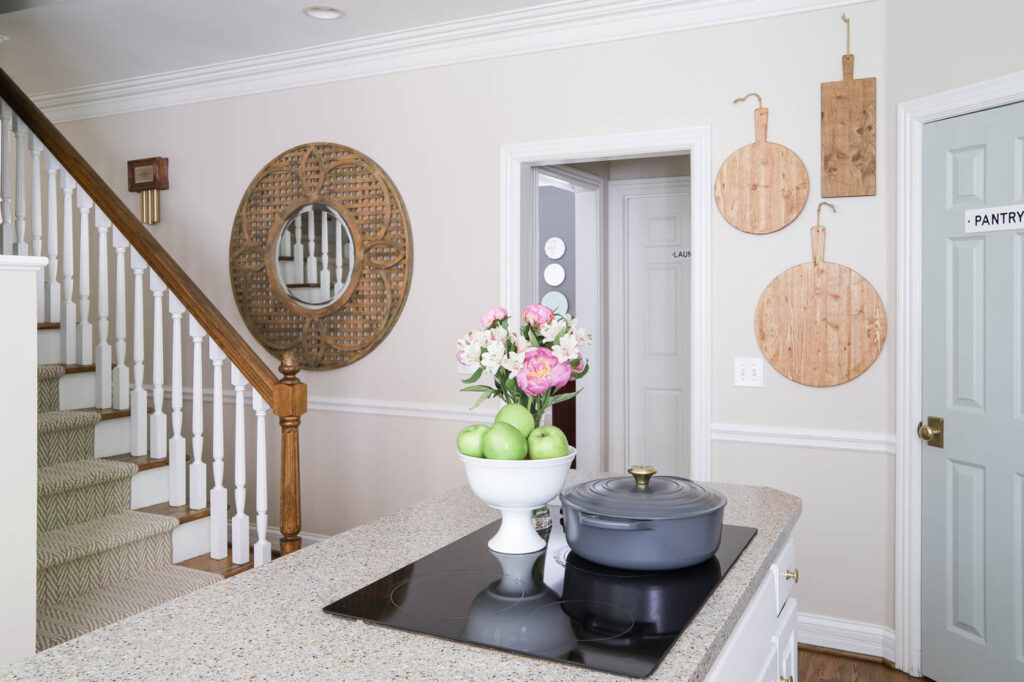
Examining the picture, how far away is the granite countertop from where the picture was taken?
98cm

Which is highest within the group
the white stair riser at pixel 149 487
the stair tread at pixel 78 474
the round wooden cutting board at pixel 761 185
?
the round wooden cutting board at pixel 761 185

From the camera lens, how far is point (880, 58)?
295 cm

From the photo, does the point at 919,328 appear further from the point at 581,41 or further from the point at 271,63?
the point at 271,63

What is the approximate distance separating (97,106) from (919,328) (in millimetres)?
4415

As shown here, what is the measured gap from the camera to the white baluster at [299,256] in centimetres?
417

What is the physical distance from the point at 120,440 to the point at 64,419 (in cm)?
30

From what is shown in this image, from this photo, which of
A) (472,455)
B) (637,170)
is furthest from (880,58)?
(472,455)

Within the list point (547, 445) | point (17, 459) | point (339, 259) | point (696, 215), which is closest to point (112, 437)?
point (339, 259)

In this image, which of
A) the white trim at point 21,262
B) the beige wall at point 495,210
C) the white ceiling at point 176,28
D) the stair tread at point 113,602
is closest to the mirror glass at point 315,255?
the beige wall at point 495,210

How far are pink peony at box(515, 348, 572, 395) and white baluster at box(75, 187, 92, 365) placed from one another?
2.63m

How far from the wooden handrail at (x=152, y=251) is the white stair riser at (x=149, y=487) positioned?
25.5 inches

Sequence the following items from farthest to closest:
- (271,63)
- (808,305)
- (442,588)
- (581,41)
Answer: (271,63) < (581,41) < (808,305) < (442,588)

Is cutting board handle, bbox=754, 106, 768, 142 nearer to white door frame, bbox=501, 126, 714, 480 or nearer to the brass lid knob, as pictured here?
white door frame, bbox=501, 126, 714, 480

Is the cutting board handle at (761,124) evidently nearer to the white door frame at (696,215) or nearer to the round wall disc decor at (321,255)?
the white door frame at (696,215)
